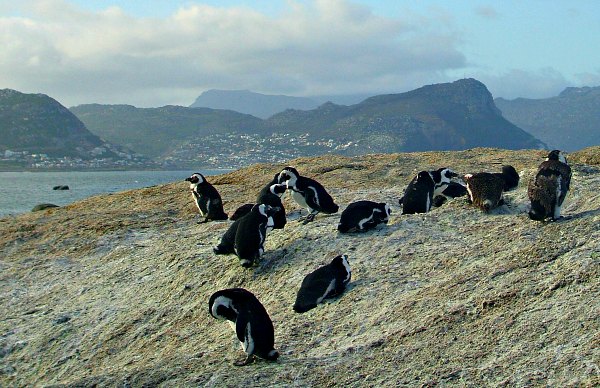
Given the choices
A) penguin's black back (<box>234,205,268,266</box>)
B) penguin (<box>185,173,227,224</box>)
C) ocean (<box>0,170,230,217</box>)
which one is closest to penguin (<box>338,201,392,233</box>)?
penguin's black back (<box>234,205,268,266</box>)

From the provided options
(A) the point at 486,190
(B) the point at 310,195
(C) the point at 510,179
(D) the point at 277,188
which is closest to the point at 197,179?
(D) the point at 277,188

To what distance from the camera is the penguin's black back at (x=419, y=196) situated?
15945 millimetres

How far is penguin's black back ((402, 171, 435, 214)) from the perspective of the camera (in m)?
15.9

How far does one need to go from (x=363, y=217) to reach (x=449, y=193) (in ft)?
14.3

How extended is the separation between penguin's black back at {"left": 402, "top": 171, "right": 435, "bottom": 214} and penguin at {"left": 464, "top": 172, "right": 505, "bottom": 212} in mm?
1292

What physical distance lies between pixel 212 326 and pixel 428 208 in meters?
6.03

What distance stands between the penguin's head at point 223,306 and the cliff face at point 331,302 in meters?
0.55

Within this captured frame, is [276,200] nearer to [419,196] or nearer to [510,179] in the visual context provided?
[419,196]

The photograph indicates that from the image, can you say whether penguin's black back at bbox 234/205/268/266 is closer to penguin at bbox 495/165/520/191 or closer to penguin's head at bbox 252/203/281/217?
penguin's head at bbox 252/203/281/217

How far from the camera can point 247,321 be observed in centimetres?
1002

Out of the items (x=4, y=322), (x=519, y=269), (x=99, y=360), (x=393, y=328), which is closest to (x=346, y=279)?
(x=393, y=328)

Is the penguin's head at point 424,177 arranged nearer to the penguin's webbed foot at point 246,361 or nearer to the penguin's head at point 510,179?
the penguin's head at point 510,179

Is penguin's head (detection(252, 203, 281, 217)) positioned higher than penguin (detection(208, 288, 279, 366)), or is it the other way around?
penguin's head (detection(252, 203, 281, 217))

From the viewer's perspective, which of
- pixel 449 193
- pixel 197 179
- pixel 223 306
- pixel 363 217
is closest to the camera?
pixel 223 306
